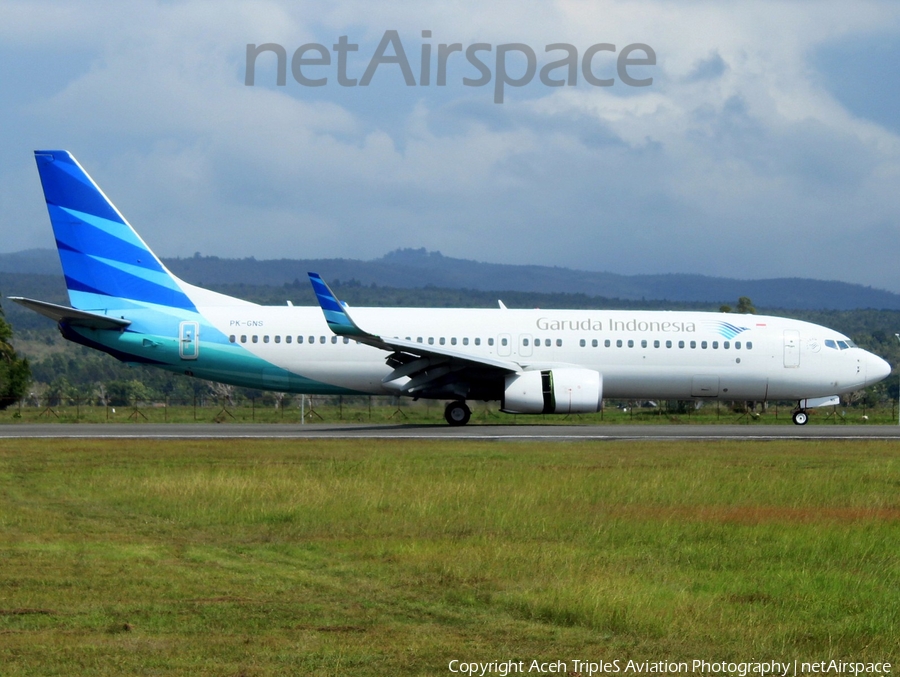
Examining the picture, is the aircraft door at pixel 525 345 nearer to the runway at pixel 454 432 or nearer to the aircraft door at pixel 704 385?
the runway at pixel 454 432

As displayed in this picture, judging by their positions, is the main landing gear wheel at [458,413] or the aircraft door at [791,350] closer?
the main landing gear wheel at [458,413]

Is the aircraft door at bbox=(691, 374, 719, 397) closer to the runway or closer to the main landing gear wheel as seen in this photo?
the runway

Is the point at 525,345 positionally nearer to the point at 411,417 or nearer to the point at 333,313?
the point at 333,313

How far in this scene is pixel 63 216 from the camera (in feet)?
119

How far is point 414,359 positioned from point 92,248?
11138 millimetres

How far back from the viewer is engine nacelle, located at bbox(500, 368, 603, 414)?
33469 mm

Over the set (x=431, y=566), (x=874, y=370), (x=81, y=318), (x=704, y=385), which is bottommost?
(x=431, y=566)

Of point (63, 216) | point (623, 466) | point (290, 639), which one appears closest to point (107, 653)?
point (290, 639)

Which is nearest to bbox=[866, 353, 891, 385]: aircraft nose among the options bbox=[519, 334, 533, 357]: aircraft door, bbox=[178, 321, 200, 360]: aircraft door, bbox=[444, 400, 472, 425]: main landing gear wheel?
bbox=[519, 334, 533, 357]: aircraft door

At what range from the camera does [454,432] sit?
107 feet

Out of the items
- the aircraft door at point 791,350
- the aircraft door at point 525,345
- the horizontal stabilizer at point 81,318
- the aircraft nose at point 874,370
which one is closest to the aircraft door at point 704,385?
the aircraft door at point 791,350

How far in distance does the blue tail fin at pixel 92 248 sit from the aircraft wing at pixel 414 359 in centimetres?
625

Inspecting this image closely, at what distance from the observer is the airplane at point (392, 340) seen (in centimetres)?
3506

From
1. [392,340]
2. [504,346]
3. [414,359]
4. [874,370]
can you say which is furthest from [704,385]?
[392,340]
